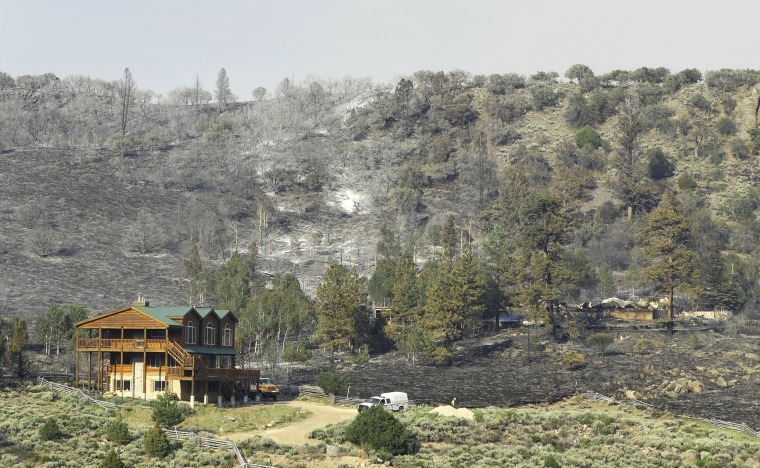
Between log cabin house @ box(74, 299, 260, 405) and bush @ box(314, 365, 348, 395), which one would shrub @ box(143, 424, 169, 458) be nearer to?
log cabin house @ box(74, 299, 260, 405)

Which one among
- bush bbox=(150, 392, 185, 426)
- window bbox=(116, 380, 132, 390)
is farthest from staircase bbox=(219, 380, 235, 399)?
bush bbox=(150, 392, 185, 426)

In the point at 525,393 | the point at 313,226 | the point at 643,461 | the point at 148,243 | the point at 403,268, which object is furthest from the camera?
the point at 313,226

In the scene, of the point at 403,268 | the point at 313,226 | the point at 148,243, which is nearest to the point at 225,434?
the point at 403,268

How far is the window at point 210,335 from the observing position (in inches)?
3528

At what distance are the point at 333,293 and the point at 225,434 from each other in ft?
158

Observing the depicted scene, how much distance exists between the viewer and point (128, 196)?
198 metres

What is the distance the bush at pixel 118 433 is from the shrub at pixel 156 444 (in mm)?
1863

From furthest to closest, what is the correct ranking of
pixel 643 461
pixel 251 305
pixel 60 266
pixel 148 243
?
pixel 148 243, pixel 60 266, pixel 251 305, pixel 643 461

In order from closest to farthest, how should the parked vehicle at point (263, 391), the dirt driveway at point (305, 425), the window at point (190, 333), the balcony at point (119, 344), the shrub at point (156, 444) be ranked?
the shrub at point (156, 444)
the dirt driveway at point (305, 425)
the balcony at point (119, 344)
the window at point (190, 333)
the parked vehicle at point (263, 391)

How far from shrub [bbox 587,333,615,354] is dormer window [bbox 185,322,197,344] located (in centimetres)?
5116

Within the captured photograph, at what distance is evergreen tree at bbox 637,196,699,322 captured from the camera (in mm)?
132875

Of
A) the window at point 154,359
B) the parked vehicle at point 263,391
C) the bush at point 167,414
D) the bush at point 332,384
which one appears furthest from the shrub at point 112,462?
the bush at point 332,384

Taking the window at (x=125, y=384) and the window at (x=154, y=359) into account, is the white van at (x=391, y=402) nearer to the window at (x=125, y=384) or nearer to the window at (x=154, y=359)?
the window at (x=154, y=359)

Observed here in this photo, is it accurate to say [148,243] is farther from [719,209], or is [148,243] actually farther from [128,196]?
[719,209]
